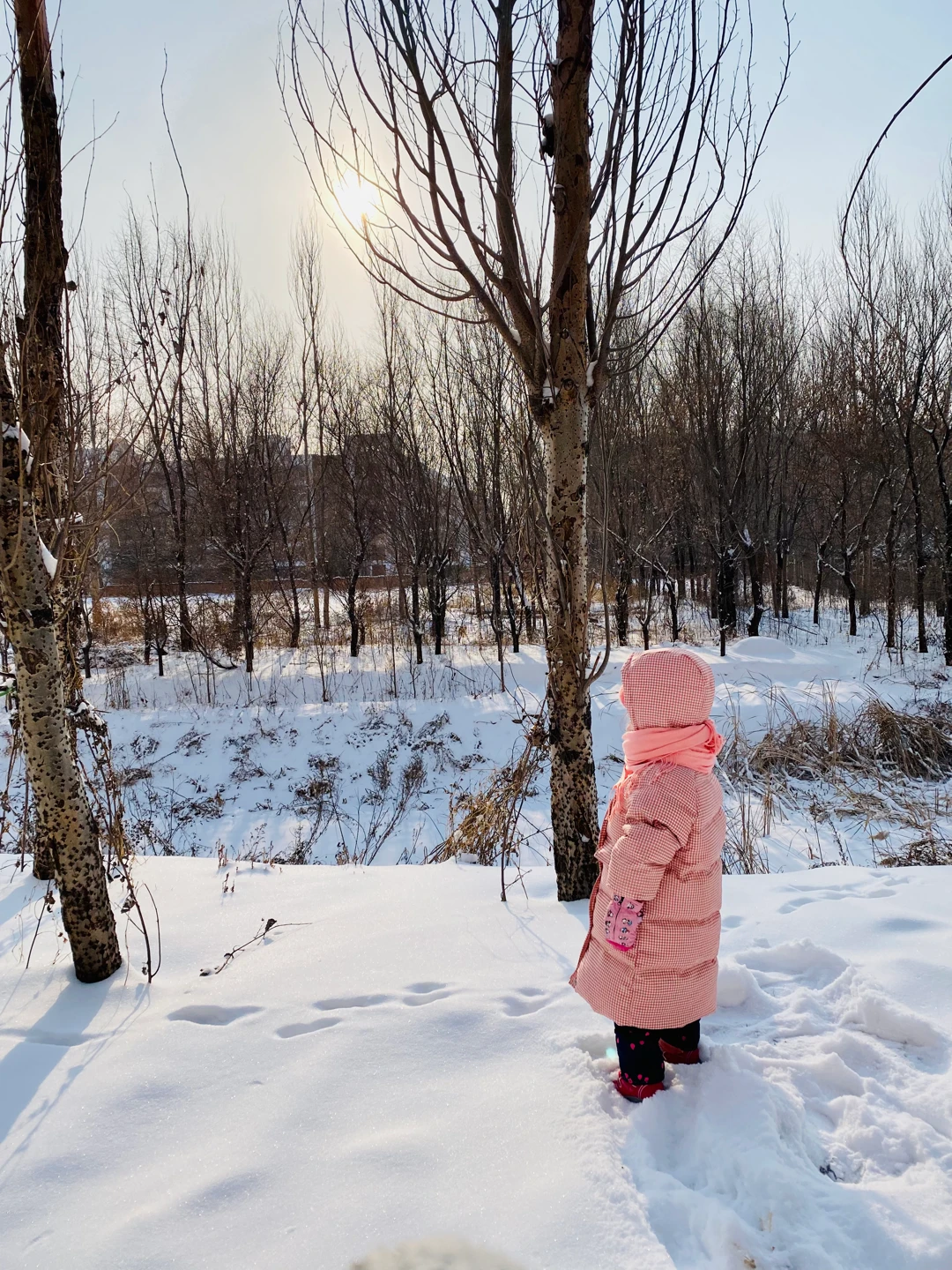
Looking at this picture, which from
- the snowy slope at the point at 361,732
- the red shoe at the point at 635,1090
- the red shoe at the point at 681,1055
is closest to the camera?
the red shoe at the point at 635,1090

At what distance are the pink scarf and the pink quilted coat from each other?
2 centimetres

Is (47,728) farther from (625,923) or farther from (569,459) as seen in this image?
(569,459)

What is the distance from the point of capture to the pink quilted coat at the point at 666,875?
185 centimetres

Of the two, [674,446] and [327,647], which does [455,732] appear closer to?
[327,647]

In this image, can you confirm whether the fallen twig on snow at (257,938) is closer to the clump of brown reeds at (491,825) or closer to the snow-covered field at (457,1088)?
the snow-covered field at (457,1088)

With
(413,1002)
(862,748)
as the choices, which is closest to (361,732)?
(862,748)

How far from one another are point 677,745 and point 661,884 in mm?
382

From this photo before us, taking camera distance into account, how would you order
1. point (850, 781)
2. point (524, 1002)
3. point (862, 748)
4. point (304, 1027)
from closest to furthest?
point (304, 1027) → point (524, 1002) → point (850, 781) → point (862, 748)

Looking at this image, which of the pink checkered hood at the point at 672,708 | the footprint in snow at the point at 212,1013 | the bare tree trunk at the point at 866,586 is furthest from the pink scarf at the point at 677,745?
the bare tree trunk at the point at 866,586

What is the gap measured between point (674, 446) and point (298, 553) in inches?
382

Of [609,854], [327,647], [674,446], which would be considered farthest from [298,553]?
[609,854]

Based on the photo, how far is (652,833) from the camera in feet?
6.10

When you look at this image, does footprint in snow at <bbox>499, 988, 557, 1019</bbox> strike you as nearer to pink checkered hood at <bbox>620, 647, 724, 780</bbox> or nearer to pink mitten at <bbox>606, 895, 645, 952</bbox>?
pink mitten at <bbox>606, 895, 645, 952</bbox>

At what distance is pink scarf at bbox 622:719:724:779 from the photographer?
1.91 meters
